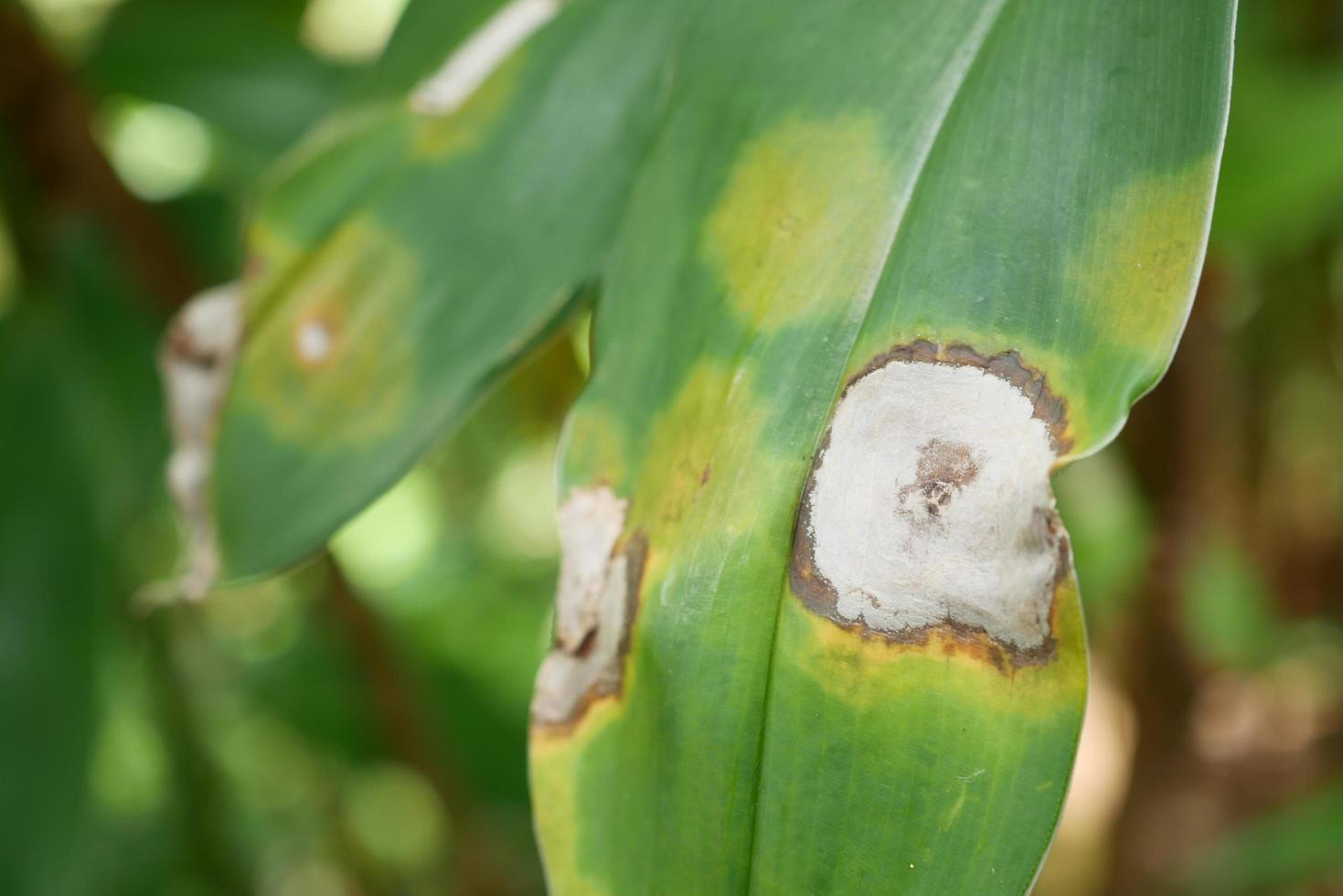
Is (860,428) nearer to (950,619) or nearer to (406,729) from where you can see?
Result: (950,619)

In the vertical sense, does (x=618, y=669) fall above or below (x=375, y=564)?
above

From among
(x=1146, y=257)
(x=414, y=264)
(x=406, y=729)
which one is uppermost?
(x=1146, y=257)

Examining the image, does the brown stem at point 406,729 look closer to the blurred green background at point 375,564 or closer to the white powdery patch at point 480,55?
the blurred green background at point 375,564

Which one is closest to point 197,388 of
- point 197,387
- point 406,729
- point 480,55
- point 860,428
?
point 197,387

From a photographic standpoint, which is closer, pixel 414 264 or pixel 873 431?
pixel 873 431

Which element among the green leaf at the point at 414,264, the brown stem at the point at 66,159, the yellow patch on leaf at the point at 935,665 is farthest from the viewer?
the brown stem at the point at 66,159

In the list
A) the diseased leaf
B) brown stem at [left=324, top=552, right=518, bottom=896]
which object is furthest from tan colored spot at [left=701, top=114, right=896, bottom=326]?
brown stem at [left=324, top=552, right=518, bottom=896]

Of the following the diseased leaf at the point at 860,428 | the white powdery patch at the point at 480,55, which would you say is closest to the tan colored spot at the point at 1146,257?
the diseased leaf at the point at 860,428
